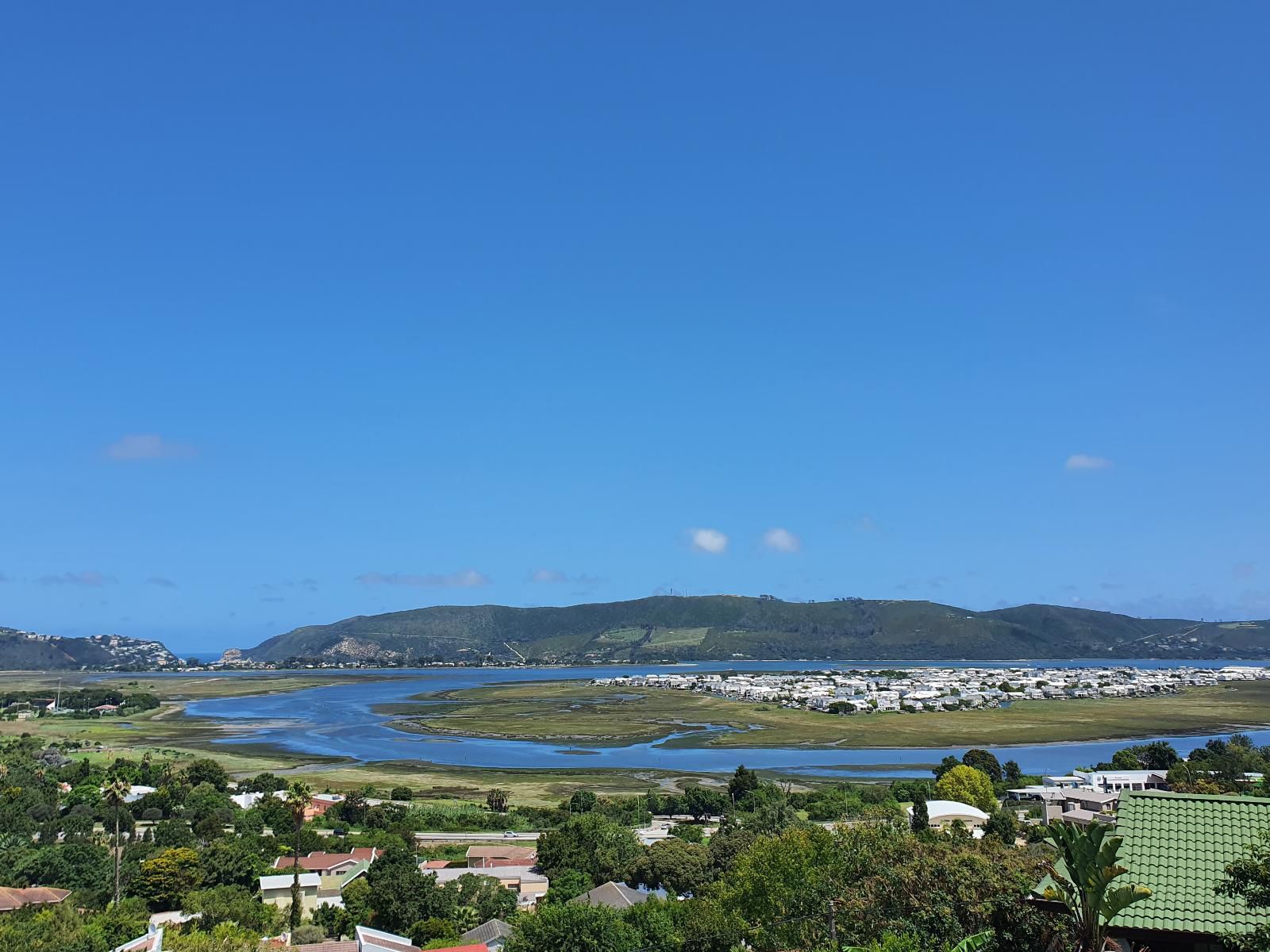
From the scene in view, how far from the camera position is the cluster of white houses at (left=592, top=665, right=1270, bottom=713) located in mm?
123000

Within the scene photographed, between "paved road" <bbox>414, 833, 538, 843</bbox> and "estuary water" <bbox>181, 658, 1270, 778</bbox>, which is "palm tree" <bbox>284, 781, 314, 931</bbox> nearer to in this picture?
"paved road" <bbox>414, 833, 538, 843</bbox>

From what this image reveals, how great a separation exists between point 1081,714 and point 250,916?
9922 cm

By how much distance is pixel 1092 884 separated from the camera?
8.10 m

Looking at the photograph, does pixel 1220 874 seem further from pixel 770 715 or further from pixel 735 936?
pixel 770 715

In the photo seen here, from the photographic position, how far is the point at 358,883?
1331 inches

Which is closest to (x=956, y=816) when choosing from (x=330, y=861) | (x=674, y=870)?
(x=674, y=870)

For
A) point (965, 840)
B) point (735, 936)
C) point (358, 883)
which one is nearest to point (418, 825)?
point (358, 883)

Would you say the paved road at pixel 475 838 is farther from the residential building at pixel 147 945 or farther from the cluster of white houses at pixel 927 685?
the cluster of white houses at pixel 927 685

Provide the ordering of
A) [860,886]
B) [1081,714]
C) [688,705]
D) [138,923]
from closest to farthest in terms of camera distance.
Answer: [860,886], [138,923], [1081,714], [688,705]

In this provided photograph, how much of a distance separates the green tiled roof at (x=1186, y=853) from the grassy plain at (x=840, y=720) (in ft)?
253

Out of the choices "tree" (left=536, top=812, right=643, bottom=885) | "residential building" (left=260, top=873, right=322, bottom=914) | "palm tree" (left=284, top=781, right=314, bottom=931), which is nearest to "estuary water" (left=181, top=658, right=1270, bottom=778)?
"tree" (left=536, top=812, right=643, bottom=885)

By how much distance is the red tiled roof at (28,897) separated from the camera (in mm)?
32031

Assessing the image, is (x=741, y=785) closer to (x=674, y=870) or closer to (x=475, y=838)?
(x=475, y=838)

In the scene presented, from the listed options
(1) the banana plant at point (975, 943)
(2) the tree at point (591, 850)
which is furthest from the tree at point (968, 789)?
(1) the banana plant at point (975, 943)
